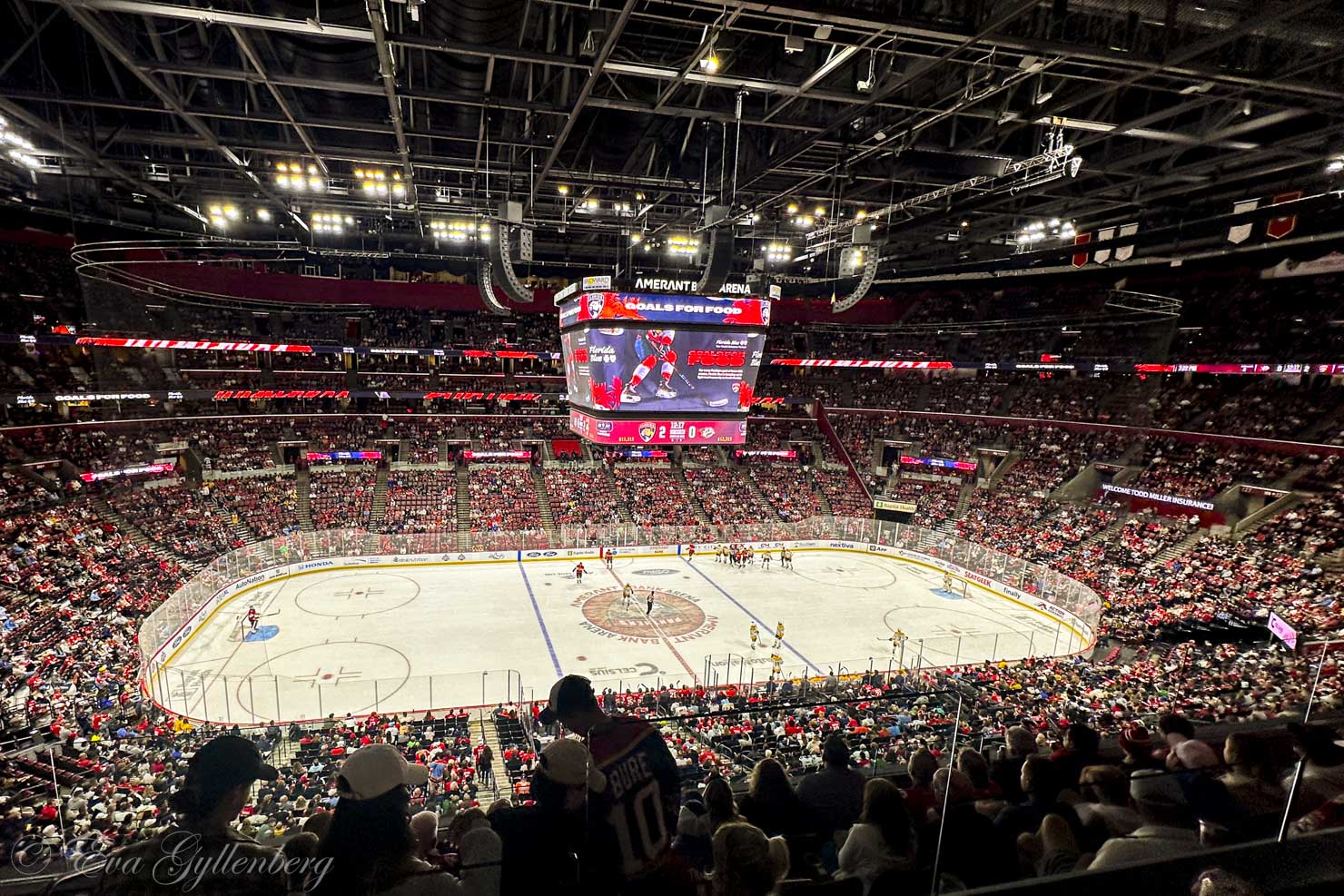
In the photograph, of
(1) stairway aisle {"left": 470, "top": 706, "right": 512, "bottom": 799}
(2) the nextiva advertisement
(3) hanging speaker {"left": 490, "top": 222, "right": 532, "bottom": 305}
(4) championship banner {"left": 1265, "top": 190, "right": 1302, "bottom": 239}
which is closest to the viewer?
(1) stairway aisle {"left": 470, "top": 706, "right": 512, "bottom": 799}

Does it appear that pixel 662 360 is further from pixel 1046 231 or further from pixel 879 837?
pixel 879 837

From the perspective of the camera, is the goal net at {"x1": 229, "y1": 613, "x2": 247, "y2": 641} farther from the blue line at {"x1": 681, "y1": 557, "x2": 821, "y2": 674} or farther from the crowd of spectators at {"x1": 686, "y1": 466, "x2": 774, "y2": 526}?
the crowd of spectators at {"x1": 686, "y1": 466, "x2": 774, "y2": 526}

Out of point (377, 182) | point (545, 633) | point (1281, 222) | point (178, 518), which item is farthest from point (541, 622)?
point (1281, 222)

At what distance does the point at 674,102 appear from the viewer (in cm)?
1261

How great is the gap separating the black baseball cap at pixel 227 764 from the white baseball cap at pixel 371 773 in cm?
32

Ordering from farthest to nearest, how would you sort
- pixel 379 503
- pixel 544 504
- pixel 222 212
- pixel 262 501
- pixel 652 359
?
1. pixel 544 504
2. pixel 379 503
3. pixel 262 501
4. pixel 222 212
5. pixel 652 359

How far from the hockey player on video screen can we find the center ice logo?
9156 millimetres

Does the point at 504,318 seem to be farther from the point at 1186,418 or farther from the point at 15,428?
the point at 1186,418

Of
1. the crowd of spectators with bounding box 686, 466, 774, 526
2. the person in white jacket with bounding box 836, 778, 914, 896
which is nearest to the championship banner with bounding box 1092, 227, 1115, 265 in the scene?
the person in white jacket with bounding box 836, 778, 914, 896

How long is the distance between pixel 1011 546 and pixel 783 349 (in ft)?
72.6

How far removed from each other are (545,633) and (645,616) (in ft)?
12.8

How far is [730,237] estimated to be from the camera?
13.4 metres

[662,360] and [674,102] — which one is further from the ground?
[674,102]

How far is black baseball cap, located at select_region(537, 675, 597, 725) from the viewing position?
11.5 feet
